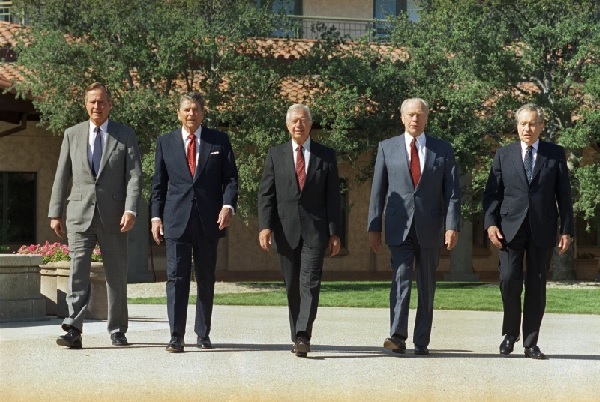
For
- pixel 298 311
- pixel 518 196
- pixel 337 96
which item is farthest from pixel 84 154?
pixel 337 96

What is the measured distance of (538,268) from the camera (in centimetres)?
1050

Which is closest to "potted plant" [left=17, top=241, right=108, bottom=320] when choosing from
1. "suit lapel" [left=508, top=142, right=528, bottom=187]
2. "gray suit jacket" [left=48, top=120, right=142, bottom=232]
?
"gray suit jacket" [left=48, top=120, right=142, bottom=232]

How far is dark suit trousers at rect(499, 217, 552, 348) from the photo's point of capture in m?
10.5

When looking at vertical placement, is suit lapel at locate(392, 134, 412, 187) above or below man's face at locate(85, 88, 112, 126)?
below

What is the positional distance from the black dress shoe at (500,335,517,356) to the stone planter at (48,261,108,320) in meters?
5.03

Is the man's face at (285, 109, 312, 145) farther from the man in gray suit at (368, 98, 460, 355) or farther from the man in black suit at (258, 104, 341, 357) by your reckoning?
the man in gray suit at (368, 98, 460, 355)

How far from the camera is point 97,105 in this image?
420 inches

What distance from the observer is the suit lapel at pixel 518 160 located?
1052cm

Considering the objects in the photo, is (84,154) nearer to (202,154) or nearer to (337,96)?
(202,154)

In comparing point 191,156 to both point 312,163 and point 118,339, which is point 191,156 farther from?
point 118,339

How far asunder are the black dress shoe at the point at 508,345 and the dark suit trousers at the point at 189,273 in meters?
2.51

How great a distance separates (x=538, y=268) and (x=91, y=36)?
54.6ft

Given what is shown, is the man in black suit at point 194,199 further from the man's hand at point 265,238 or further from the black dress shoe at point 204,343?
the man's hand at point 265,238

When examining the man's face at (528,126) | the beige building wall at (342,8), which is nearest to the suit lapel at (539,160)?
the man's face at (528,126)
